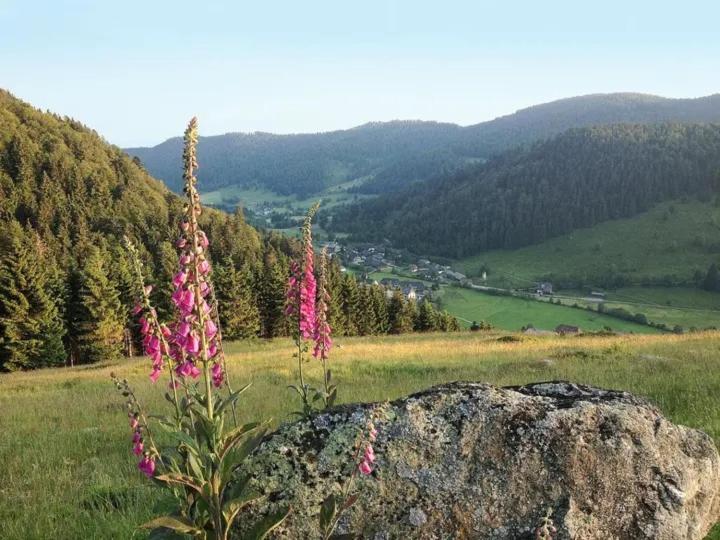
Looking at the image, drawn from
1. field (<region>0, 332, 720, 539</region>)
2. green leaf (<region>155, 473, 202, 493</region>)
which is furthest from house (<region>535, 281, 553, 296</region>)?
green leaf (<region>155, 473, 202, 493</region>)

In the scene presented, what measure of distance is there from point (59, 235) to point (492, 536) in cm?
13296

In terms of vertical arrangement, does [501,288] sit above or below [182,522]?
below

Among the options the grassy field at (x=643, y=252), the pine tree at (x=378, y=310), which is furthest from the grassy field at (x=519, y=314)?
the pine tree at (x=378, y=310)

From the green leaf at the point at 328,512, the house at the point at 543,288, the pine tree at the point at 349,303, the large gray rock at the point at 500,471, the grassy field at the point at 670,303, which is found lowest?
the grassy field at the point at 670,303

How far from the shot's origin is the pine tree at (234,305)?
182ft

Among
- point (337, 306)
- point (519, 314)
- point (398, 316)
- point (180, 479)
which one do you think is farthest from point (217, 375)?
point (519, 314)

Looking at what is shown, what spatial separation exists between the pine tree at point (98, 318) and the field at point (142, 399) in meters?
24.9

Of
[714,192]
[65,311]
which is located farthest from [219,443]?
[714,192]

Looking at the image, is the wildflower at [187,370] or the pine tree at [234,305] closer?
the wildflower at [187,370]

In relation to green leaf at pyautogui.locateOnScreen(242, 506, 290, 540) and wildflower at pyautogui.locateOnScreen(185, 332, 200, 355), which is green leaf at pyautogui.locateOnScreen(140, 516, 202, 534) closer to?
green leaf at pyautogui.locateOnScreen(242, 506, 290, 540)

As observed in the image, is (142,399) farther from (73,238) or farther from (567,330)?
(73,238)

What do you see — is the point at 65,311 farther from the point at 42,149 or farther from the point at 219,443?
the point at 42,149

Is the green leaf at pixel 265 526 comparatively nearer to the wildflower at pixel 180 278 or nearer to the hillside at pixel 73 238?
the wildflower at pixel 180 278

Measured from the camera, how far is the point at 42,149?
14512 centimetres
